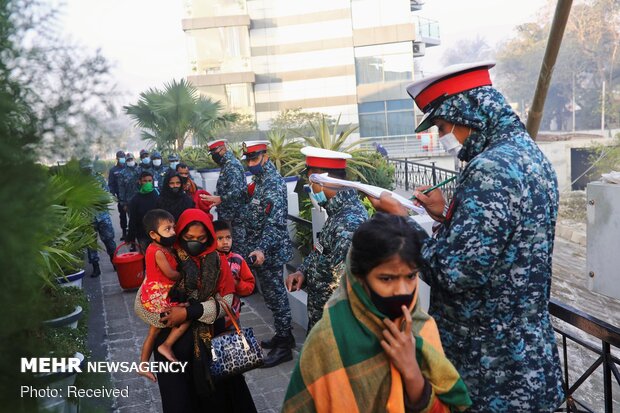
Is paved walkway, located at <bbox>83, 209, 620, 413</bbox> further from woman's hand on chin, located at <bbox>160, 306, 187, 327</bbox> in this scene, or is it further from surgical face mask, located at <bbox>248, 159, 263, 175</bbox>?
surgical face mask, located at <bbox>248, 159, 263, 175</bbox>

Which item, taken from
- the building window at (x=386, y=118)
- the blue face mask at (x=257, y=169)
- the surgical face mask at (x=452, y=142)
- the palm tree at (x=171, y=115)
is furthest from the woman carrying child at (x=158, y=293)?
the building window at (x=386, y=118)

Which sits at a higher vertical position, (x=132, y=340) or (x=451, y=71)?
(x=451, y=71)

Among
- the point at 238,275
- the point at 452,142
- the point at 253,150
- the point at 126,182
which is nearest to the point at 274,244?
the point at 253,150

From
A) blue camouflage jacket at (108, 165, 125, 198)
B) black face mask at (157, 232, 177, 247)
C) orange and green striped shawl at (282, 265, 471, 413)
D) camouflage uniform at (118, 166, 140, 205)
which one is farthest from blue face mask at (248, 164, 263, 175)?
blue camouflage jacket at (108, 165, 125, 198)

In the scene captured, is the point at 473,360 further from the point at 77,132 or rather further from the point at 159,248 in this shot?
the point at 159,248

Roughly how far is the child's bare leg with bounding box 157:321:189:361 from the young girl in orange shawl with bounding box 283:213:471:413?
1389 mm

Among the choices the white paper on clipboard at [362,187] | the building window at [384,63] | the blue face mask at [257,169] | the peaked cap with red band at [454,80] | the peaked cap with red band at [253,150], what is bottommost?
the blue face mask at [257,169]

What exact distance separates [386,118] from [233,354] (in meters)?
38.2

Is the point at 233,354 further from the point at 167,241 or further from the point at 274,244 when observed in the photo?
the point at 274,244

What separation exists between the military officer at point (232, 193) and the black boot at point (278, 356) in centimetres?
193

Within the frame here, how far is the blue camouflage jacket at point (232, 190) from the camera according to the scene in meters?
6.78

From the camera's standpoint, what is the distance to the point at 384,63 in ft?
132

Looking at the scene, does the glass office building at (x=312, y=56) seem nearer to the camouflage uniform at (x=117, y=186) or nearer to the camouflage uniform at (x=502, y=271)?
the camouflage uniform at (x=117, y=186)

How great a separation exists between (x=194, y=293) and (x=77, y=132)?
7.20 feet
